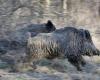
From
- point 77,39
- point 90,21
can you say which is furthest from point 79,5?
point 77,39

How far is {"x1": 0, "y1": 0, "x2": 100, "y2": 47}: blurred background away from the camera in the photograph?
13.4 m

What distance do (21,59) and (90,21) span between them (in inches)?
216

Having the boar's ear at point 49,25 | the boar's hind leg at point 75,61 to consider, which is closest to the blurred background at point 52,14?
the boar's ear at point 49,25

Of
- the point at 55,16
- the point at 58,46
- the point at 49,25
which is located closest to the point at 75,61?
the point at 58,46

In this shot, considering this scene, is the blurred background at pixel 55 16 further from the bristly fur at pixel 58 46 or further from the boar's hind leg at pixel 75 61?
the bristly fur at pixel 58 46

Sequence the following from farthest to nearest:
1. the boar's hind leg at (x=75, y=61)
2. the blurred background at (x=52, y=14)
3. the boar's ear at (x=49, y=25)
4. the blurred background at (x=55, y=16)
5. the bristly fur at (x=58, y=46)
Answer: the blurred background at (x=52, y=14), the blurred background at (x=55, y=16), the boar's ear at (x=49, y=25), the boar's hind leg at (x=75, y=61), the bristly fur at (x=58, y=46)

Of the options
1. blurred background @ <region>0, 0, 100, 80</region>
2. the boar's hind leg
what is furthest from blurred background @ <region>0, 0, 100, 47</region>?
the boar's hind leg

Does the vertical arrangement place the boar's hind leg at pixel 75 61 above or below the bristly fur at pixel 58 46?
Answer: below

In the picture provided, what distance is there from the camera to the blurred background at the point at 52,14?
13.4 meters

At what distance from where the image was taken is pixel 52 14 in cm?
1417

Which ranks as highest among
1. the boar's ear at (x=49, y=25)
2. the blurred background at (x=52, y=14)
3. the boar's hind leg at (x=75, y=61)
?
the boar's ear at (x=49, y=25)

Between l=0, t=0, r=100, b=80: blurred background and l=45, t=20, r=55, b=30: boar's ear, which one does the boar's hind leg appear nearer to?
l=0, t=0, r=100, b=80: blurred background

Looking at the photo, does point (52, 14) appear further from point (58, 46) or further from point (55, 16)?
point (58, 46)

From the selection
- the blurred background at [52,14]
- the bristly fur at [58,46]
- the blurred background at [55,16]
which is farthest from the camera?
the blurred background at [52,14]
